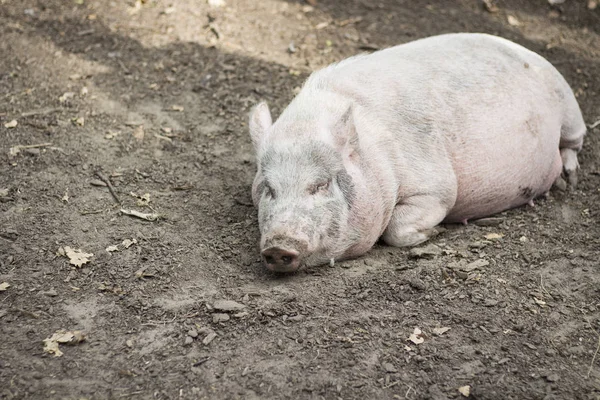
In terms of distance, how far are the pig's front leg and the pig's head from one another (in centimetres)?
47

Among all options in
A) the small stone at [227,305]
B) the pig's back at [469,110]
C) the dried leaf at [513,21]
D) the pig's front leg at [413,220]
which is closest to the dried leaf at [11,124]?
the pig's back at [469,110]

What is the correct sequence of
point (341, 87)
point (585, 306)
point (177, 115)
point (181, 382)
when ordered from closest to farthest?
point (181, 382) < point (585, 306) < point (341, 87) < point (177, 115)

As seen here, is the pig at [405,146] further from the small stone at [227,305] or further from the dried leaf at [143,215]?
the dried leaf at [143,215]

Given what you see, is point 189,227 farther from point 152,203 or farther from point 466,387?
point 466,387

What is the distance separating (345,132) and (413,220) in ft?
2.86

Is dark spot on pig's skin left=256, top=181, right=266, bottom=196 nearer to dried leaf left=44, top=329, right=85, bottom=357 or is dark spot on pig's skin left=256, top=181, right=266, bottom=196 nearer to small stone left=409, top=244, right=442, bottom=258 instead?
small stone left=409, top=244, right=442, bottom=258

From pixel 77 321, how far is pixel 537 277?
3.01 meters

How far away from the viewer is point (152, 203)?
223 inches

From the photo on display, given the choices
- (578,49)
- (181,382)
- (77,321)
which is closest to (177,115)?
(77,321)

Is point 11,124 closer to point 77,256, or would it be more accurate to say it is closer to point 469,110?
point 77,256

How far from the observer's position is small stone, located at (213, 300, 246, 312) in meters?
4.45

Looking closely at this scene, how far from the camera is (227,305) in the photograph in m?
4.49

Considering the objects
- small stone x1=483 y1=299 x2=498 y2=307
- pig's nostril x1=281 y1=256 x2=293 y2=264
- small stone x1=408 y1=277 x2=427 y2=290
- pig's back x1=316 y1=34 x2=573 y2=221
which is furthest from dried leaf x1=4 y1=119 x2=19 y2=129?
small stone x1=483 y1=299 x2=498 y2=307

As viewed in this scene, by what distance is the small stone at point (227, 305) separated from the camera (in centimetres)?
445
